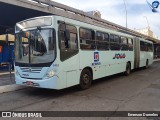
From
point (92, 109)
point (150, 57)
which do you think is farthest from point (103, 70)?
point (150, 57)

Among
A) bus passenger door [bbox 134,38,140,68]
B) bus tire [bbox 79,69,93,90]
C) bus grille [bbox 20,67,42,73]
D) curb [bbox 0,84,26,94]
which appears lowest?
curb [bbox 0,84,26,94]

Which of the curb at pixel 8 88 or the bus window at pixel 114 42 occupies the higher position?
the bus window at pixel 114 42

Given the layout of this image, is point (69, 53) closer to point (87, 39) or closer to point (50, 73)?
point (50, 73)

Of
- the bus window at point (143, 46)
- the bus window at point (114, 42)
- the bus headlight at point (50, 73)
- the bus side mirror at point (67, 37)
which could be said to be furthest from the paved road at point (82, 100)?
the bus window at point (143, 46)

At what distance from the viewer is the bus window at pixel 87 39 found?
9.75m

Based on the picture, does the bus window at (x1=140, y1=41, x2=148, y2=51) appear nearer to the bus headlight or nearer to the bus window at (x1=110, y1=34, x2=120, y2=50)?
the bus window at (x1=110, y1=34, x2=120, y2=50)

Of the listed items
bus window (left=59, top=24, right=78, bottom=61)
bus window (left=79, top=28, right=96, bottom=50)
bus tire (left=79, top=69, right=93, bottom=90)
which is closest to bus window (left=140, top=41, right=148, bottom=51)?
bus window (left=79, top=28, right=96, bottom=50)

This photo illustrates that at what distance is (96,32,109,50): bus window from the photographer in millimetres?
11128

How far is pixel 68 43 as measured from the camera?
28.6 ft

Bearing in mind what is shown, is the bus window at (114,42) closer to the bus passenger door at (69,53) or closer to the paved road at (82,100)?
the paved road at (82,100)

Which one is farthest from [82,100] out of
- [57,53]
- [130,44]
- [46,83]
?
[130,44]

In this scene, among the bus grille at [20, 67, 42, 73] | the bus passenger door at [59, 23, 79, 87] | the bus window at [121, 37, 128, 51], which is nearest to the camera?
the bus grille at [20, 67, 42, 73]

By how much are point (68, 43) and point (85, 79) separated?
2.02 m

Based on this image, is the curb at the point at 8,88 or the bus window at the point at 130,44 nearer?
the curb at the point at 8,88
